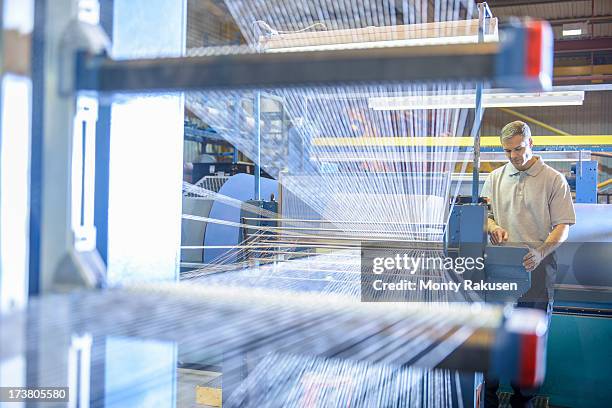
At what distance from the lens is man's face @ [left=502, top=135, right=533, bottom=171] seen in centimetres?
257

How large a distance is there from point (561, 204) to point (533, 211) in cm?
13

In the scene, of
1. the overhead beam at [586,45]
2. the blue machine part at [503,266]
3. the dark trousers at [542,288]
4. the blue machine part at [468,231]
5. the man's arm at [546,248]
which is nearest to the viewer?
the blue machine part at [468,231]

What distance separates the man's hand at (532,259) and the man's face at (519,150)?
0.37 meters

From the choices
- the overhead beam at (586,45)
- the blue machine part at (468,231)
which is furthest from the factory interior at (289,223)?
the overhead beam at (586,45)

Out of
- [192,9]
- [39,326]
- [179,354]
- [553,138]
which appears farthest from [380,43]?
[553,138]

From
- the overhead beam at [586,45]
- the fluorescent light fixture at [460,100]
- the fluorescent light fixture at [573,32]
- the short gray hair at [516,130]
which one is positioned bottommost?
the short gray hair at [516,130]

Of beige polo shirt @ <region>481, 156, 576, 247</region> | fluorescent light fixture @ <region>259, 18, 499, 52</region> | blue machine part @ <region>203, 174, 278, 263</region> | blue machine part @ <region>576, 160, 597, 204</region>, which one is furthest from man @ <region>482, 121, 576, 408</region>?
blue machine part @ <region>203, 174, 278, 263</region>

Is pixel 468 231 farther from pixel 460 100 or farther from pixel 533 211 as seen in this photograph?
pixel 460 100

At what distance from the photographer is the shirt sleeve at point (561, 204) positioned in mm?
2527

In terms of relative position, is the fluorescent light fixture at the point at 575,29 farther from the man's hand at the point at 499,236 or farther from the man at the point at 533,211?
the man's hand at the point at 499,236

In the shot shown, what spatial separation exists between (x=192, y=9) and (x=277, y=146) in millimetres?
962

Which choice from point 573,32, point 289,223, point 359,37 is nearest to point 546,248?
point 289,223

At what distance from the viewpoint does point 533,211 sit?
263 cm

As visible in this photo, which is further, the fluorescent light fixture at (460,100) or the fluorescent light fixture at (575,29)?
the fluorescent light fixture at (575,29)
